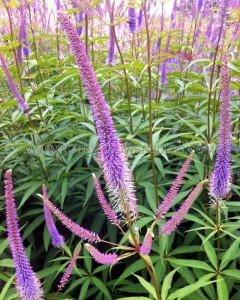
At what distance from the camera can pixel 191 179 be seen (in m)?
3.30

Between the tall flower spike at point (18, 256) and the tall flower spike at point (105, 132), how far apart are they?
1.49 feet

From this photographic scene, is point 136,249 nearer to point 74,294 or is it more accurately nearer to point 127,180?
point 127,180

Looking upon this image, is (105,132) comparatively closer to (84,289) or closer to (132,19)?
(84,289)

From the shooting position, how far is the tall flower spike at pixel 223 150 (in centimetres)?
179

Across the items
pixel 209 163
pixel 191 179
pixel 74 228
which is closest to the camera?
pixel 74 228

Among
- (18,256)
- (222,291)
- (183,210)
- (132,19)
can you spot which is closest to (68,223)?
(18,256)

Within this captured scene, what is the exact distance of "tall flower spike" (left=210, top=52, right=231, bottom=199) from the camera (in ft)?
5.86

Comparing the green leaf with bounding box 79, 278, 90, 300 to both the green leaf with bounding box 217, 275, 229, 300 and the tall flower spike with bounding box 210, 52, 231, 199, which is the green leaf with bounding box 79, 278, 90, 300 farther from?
the tall flower spike with bounding box 210, 52, 231, 199

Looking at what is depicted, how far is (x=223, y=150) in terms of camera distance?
80.8 inches

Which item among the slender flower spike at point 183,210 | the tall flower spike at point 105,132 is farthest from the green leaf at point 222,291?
the tall flower spike at point 105,132

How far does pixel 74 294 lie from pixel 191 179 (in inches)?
66.8

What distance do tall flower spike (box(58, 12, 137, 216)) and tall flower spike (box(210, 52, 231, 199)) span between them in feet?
2.07

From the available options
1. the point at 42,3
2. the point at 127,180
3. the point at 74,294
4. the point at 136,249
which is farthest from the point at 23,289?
the point at 42,3

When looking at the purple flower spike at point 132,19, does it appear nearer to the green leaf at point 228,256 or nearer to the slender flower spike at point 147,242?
the green leaf at point 228,256
